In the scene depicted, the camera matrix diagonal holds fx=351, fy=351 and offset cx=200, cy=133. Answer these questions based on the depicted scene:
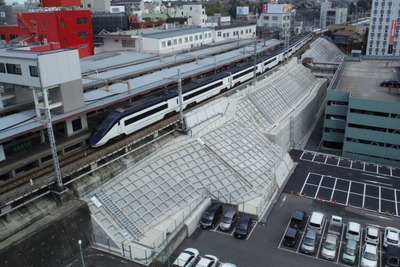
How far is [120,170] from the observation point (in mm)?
23203

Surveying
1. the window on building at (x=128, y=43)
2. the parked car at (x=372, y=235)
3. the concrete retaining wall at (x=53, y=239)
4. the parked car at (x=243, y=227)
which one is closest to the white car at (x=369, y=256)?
the parked car at (x=372, y=235)

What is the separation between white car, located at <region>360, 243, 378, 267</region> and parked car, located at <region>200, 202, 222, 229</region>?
841 centimetres

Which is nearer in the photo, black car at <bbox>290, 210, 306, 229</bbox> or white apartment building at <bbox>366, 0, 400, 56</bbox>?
black car at <bbox>290, 210, 306, 229</bbox>

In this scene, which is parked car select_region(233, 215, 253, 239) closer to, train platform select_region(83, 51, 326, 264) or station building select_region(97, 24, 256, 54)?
train platform select_region(83, 51, 326, 264)

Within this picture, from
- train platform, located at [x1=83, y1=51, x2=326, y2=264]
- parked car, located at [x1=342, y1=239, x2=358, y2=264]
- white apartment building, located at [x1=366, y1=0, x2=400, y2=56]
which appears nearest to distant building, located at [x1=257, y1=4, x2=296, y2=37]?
white apartment building, located at [x1=366, y1=0, x2=400, y2=56]

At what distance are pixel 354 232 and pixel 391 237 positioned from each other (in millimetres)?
1938

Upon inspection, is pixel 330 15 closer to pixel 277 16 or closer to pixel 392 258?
pixel 277 16

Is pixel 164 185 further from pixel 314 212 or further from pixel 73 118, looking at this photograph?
pixel 314 212

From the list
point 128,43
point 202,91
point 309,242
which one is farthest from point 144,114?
point 128,43

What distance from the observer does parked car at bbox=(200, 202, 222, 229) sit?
2142 centimetres

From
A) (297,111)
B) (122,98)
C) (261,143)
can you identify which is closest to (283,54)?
(297,111)

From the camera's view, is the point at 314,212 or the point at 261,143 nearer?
the point at 314,212

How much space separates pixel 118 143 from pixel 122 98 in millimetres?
3854

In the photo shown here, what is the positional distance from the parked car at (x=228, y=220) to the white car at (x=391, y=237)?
28.2 feet
